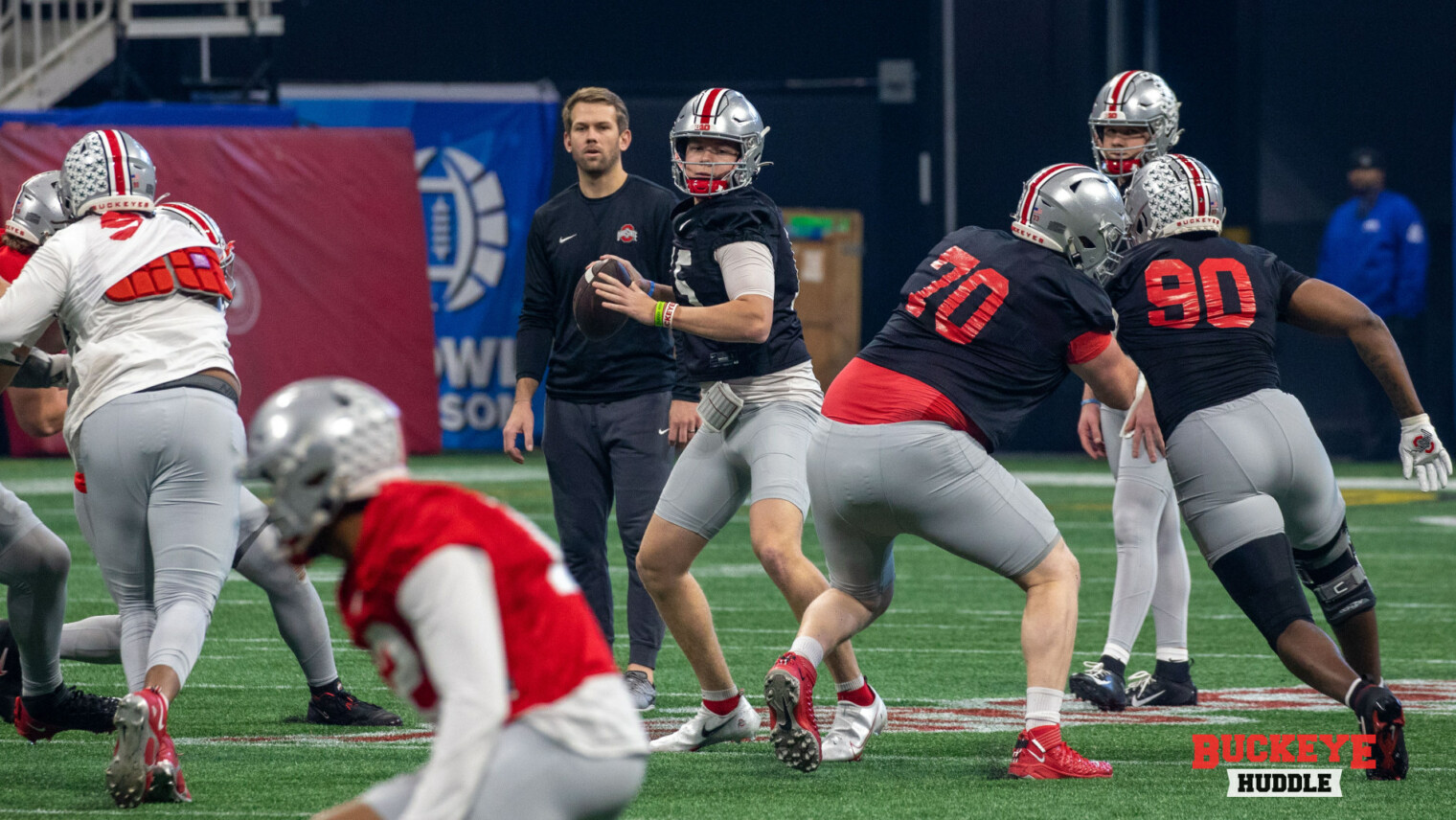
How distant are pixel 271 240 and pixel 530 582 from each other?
44.8ft

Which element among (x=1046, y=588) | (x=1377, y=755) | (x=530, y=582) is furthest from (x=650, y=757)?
(x=530, y=582)

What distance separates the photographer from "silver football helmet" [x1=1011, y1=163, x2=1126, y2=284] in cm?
526

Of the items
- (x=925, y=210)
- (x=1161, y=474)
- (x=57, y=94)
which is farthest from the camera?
(x=925, y=210)

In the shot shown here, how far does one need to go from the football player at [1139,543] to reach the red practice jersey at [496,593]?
3.87m

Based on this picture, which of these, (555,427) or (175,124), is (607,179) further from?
(175,124)

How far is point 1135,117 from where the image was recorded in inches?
267

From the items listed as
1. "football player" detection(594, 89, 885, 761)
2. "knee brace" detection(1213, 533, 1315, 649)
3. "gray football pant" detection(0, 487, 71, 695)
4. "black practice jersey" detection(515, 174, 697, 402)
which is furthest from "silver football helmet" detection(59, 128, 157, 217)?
"knee brace" detection(1213, 533, 1315, 649)

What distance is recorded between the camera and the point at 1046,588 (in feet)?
16.9

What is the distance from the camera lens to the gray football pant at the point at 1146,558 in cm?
668

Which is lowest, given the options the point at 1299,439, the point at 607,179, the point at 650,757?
the point at 650,757

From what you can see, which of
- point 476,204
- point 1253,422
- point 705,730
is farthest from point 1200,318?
point 476,204

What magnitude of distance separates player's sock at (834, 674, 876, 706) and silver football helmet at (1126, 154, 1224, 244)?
1.55 meters

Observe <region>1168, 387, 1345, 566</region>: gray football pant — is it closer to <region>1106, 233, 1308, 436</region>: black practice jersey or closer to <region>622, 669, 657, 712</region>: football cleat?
<region>1106, 233, 1308, 436</region>: black practice jersey

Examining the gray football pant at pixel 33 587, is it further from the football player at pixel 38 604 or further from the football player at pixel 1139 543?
the football player at pixel 1139 543
